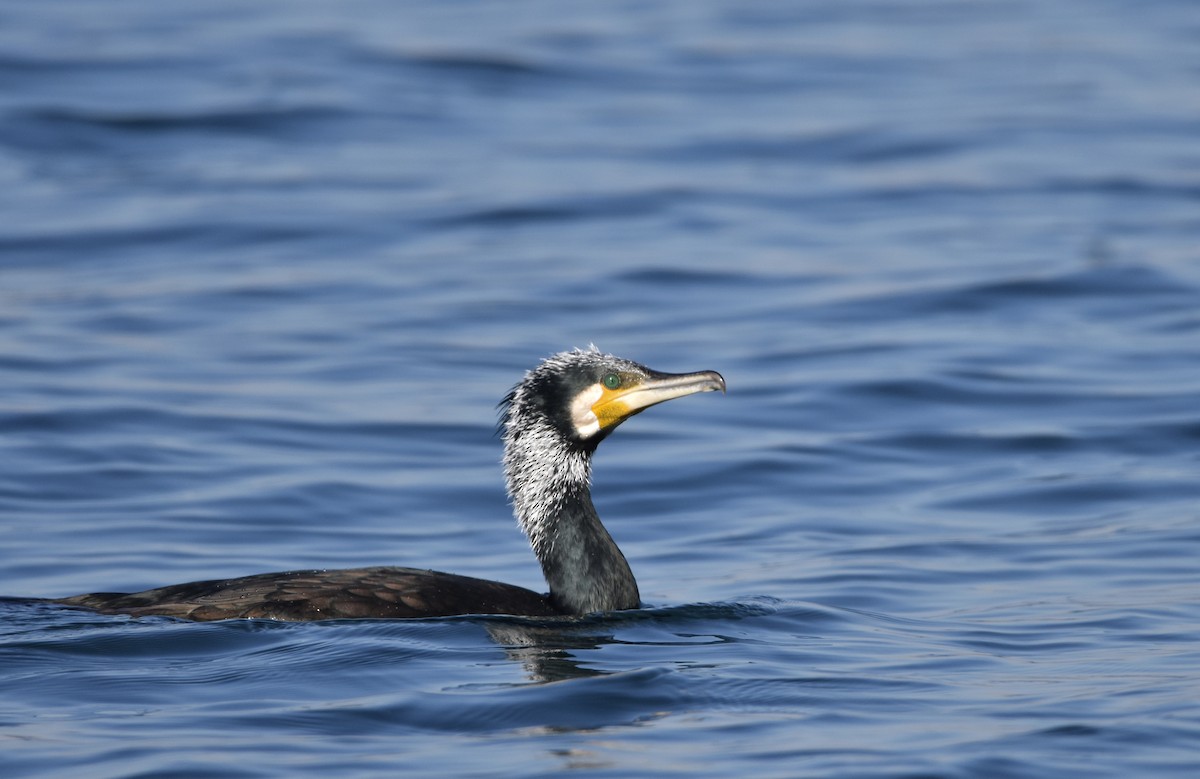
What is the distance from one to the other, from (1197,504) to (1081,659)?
12.5ft

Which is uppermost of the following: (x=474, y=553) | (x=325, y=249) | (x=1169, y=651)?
(x=325, y=249)

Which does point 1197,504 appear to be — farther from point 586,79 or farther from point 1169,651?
point 586,79

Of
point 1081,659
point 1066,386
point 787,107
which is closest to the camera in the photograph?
point 1081,659

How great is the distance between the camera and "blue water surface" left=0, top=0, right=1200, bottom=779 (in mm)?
7801

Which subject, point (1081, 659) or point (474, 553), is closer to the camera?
point (1081, 659)

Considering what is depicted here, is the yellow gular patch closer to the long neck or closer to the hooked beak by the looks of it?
the hooked beak

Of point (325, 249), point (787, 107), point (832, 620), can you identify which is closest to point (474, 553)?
point (832, 620)

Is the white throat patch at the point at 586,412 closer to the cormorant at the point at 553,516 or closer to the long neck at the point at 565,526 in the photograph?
the cormorant at the point at 553,516

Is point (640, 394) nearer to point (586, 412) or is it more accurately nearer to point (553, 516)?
point (586, 412)

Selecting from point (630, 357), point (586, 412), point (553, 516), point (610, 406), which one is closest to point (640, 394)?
point (610, 406)

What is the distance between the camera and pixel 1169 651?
8867 mm

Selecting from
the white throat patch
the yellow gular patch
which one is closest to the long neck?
the white throat patch

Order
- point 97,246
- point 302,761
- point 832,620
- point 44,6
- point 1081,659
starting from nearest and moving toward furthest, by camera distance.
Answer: point 302,761, point 1081,659, point 832,620, point 97,246, point 44,6

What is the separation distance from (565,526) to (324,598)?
132 cm
